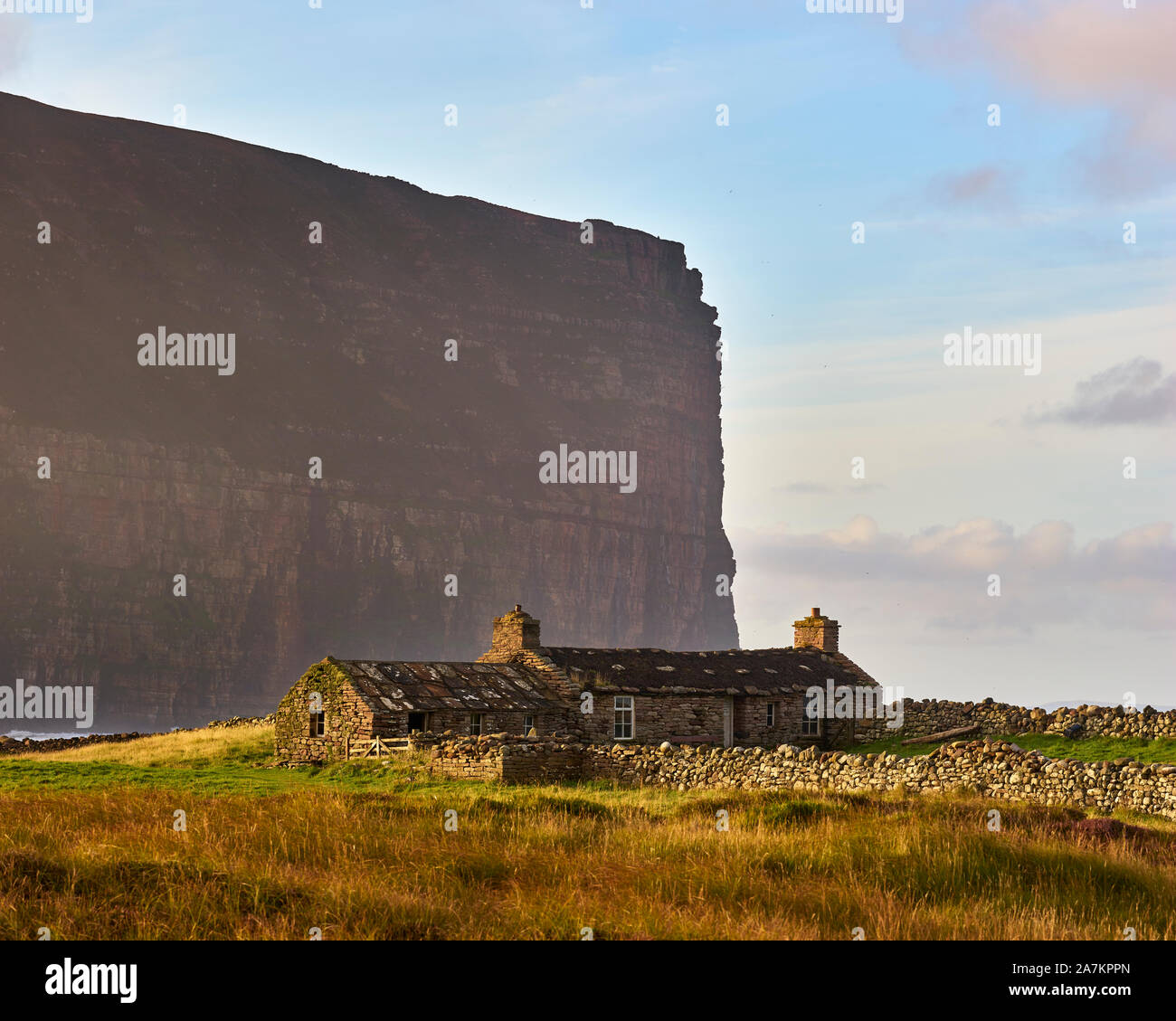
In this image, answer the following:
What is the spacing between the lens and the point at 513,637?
44219mm

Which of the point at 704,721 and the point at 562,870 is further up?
the point at 562,870

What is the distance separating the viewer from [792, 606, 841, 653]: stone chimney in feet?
168

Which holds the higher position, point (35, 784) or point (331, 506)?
point (331, 506)

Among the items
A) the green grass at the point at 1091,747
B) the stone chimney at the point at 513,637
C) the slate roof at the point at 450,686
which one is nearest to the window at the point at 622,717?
the slate roof at the point at 450,686

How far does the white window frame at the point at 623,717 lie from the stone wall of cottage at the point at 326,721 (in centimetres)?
906

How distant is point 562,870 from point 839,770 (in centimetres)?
1678

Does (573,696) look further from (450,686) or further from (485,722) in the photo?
(450,686)

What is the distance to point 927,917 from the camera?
13.3 m

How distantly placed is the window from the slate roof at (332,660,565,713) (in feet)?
6.55

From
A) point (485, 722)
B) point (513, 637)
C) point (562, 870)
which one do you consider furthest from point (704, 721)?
point (562, 870)

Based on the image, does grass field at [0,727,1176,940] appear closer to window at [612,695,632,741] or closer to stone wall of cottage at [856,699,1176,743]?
stone wall of cottage at [856,699,1176,743]
